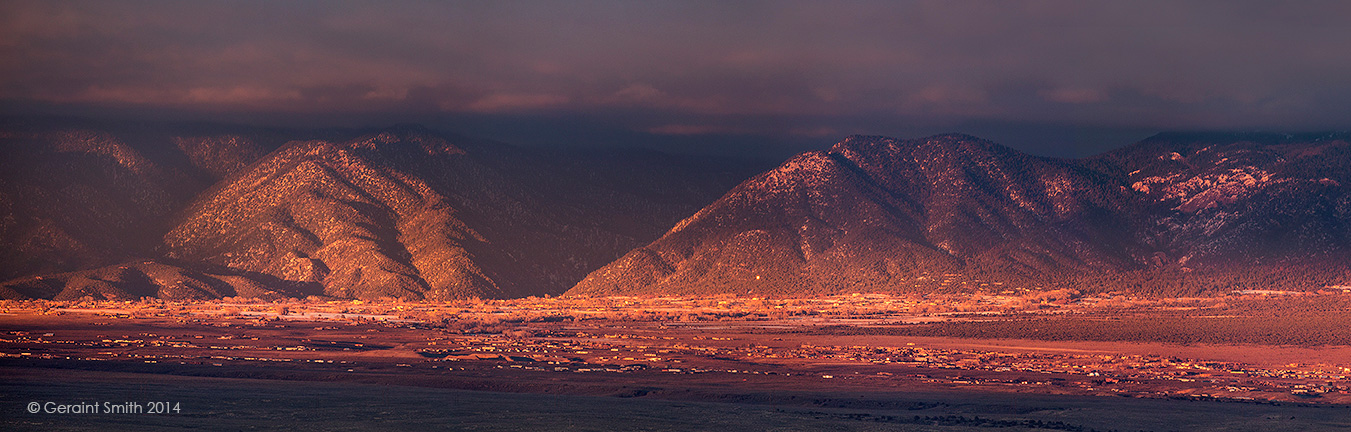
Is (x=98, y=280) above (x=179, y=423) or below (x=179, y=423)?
above

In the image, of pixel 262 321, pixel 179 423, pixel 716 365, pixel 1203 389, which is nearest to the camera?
pixel 179 423

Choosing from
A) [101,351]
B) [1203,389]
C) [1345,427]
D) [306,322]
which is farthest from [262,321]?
[1345,427]

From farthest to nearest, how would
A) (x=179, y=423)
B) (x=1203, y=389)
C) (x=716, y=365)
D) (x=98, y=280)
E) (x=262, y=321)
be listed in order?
(x=98, y=280) → (x=262, y=321) → (x=716, y=365) → (x=1203, y=389) → (x=179, y=423)

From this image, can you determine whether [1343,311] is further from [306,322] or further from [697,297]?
[306,322]

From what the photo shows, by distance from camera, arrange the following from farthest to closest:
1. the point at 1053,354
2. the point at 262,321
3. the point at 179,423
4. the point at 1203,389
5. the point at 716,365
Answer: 1. the point at 262,321
2. the point at 1053,354
3. the point at 716,365
4. the point at 1203,389
5. the point at 179,423

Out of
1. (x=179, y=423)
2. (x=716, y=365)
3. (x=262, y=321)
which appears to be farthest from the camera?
(x=262, y=321)

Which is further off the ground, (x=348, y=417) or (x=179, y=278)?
(x=179, y=278)

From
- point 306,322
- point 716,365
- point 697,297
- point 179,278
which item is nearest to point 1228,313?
point 697,297

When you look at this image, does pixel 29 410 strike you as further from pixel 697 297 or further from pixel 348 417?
pixel 697 297

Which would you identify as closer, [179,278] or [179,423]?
[179,423]
